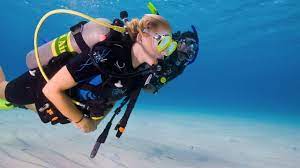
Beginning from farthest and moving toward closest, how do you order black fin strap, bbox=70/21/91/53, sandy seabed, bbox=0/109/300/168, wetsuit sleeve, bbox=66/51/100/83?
sandy seabed, bbox=0/109/300/168
black fin strap, bbox=70/21/91/53
wetsuit sleeve, bbox=66/51/100/83

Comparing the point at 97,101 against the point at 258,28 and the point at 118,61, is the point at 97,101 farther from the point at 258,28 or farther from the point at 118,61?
the point at 258,28

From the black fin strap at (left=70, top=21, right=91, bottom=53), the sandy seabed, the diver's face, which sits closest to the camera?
the diver's face

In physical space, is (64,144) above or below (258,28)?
below

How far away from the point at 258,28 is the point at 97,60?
108 feet

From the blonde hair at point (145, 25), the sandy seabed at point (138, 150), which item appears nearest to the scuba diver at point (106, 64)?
the blonde hair at point (145, 25)

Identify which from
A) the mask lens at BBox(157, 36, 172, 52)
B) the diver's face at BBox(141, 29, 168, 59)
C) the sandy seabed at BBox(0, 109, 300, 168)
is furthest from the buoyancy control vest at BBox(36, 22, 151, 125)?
the sandy seabed at BBox(0, 109, 300, 168)

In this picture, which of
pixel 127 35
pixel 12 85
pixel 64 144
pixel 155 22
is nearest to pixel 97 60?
pixel 127 35

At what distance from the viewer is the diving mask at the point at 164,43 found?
2.90 meters

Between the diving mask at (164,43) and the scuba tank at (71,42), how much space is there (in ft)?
1.60

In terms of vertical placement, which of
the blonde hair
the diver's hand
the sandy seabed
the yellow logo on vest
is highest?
the blonde hair

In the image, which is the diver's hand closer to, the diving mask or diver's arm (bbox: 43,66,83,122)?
diver's arm (bbox: 43,66,83,122)

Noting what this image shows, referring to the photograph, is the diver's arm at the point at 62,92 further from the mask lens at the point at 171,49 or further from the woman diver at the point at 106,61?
the mask lens at the point at 171,49

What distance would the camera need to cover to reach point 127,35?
3.09 meters

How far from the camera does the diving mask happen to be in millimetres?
2904
